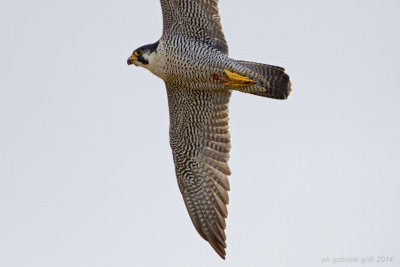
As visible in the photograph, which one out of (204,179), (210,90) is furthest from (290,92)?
(204,179)

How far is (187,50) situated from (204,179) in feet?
9.14

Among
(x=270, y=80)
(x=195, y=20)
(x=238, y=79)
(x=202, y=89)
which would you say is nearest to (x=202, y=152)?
(x=202, y=89)

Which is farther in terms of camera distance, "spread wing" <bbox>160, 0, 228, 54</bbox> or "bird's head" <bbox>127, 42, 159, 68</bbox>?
"bird's head" <bbox>127, 42, 159, 68</bbox>

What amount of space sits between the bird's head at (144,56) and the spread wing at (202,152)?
75 cm

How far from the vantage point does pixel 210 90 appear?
1573 centimetres

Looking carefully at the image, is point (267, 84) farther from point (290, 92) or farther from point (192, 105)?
point (192, 105)

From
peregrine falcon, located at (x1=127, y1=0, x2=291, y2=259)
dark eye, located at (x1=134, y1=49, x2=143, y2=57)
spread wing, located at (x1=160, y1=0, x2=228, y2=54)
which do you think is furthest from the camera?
dark eye, located at (x1=134, y1=49, x2=143, y2=57)

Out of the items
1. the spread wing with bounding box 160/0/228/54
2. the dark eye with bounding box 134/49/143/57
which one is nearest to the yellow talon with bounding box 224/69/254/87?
the spread wing with bounding box 160/0/228/54

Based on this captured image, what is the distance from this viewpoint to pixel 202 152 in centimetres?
1641

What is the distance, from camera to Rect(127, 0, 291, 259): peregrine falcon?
15.1m

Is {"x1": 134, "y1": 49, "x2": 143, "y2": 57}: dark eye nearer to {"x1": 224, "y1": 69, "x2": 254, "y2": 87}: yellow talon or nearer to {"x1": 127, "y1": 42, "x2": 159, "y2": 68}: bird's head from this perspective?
{"x1": 127, "y1": 42, "x2": 159, "y2": 68}: bird's head

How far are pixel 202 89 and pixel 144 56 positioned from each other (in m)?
1.31

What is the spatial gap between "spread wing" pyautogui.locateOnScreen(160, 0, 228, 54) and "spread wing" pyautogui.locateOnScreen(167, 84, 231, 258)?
3.93 feet

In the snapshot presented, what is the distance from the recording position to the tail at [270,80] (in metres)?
15.1
